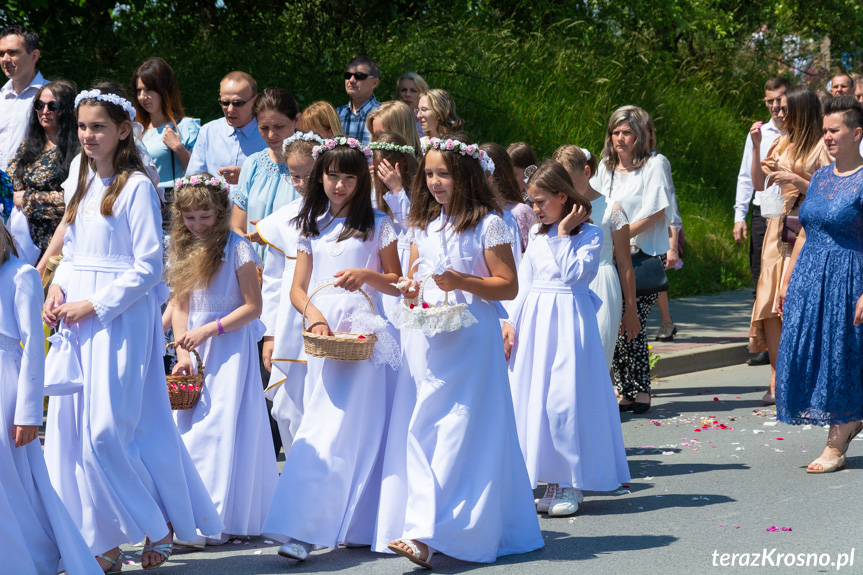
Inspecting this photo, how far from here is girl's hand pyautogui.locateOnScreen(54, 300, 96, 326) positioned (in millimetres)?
4899

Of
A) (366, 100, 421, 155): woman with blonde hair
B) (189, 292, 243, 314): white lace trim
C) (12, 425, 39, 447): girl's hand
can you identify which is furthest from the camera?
(366, 100, 421, 155): woman with blonde hair

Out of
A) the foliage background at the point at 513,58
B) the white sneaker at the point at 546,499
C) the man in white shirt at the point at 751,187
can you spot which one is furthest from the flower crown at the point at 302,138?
the foliage background at the point at 513,58

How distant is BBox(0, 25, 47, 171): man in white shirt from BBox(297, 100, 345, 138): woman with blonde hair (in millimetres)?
2250

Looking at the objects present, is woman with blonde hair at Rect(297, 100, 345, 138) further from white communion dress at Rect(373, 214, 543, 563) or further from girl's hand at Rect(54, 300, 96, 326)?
girl's hand at Rect(54, 300, 96, 326)

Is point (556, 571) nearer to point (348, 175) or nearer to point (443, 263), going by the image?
point (443, 263)

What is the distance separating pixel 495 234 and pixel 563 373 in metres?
1.21

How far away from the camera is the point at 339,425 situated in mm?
5305

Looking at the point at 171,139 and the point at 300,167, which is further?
the point at 171,139

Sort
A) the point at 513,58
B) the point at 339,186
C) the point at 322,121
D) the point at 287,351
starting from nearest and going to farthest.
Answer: the point at 339,186
the point at 287,351
the point at 322,121
the point at 513,58

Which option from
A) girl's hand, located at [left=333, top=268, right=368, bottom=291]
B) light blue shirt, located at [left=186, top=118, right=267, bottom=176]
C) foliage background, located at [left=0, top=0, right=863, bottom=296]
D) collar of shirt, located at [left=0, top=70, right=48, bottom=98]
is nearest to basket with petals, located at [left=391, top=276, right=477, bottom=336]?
girl's hand, located at [left=333, top=268, right=368, bottom=291]

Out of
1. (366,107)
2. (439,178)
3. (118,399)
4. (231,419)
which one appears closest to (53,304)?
(118,399)

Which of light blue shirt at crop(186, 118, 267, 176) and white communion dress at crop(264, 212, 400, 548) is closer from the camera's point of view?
white communion dress at crop(264, 212, 400, 548)

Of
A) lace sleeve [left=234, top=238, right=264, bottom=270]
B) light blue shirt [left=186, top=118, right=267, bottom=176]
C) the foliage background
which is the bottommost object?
lace sleeve [left=234, top=238, right=264, bottom=270]

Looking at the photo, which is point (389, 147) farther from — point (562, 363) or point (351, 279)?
point (351, 279)
